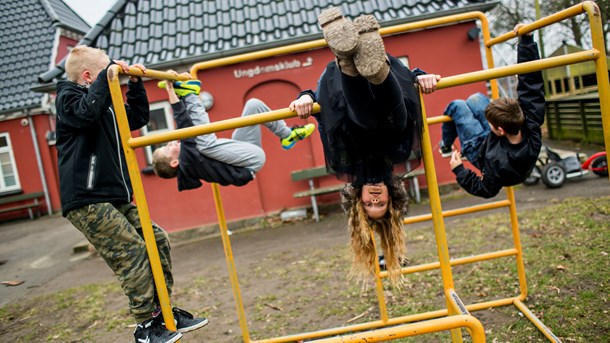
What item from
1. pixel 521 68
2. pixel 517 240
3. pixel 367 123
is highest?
pixel 521 68

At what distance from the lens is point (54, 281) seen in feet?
22.3

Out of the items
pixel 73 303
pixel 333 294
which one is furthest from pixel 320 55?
pixel 73 303

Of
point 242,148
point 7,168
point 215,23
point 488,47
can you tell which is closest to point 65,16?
point 7,168

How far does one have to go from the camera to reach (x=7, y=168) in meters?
13.8

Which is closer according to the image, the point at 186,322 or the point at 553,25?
the point at 186,322

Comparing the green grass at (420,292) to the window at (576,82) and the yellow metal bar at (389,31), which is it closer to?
the yellow metal bar at (389,31)

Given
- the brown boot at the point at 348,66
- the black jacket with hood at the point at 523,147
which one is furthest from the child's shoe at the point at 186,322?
the black jacket with hood at the point at 523,147

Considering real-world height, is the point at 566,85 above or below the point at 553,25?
below

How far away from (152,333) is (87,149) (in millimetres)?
998

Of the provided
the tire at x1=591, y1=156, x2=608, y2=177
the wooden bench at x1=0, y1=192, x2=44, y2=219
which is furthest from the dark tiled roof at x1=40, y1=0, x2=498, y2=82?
the wooden bench at x1=0, y1=192, x2=44, y2=219

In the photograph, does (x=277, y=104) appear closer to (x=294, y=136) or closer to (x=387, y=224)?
(x=294, y=136)

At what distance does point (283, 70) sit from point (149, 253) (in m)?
6.25

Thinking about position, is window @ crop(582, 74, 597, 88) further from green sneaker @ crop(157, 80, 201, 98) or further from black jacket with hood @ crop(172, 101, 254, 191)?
green sneaker @ crop(157, 80, 201, 98)

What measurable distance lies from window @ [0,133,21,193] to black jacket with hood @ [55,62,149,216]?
1327 centimetres
